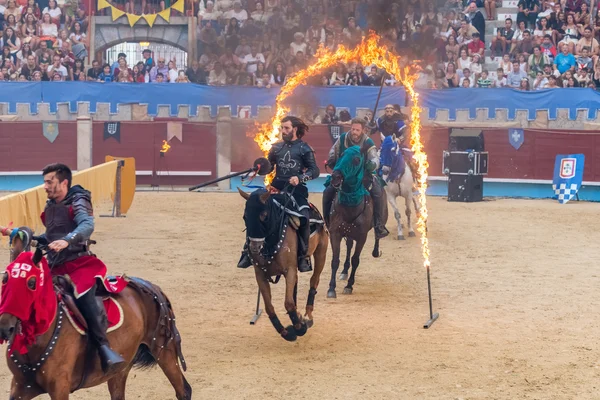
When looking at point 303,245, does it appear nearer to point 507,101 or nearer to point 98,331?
point 98,331

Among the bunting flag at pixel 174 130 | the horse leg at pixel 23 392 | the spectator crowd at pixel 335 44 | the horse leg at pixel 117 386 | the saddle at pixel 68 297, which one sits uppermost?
the spectator crowd at pixel 335 44

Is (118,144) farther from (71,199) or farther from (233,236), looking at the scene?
(71,199)

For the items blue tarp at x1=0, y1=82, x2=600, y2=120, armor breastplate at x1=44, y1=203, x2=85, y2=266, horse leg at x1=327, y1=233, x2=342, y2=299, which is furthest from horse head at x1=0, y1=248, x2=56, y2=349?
blue tarp at x1=0, y1=82, x2=600, y2=120

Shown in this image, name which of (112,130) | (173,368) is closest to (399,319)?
(173,368)

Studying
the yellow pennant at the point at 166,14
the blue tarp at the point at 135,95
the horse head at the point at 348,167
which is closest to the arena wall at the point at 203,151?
the blue tarp at the point at 135,95

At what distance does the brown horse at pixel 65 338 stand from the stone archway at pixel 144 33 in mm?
22482

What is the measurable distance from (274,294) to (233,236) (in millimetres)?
5235

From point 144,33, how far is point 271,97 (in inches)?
253

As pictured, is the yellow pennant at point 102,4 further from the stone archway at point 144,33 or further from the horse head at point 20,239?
the horse head at point 20,239

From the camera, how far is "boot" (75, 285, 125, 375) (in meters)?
6.13

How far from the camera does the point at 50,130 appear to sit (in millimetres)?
25250

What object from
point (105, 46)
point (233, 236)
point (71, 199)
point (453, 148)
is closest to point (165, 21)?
point (105, 46)

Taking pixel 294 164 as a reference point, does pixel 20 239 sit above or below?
below

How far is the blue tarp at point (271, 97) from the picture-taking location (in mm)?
24125
